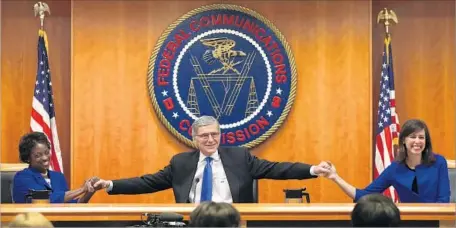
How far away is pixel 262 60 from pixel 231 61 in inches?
11.0

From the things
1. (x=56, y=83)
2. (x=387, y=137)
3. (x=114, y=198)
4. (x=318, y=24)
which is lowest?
(x=114, y=198)

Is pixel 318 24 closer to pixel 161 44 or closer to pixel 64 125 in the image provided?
pixel 161 44

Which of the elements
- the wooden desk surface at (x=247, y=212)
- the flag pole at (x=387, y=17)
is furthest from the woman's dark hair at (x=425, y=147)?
the flag pole at (x=387, y=17)

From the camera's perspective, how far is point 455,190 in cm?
615

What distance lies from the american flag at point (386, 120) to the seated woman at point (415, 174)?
1865 millimetres

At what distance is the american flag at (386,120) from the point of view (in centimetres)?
762

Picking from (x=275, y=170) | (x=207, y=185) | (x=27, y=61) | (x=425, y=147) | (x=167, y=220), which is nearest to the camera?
(x=167, y=220)

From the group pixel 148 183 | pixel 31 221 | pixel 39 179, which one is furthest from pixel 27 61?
pixel 31 221

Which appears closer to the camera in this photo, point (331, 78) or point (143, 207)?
point (143, 207)

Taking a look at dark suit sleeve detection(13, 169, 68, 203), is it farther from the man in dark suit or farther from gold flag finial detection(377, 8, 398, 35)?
gold flag finial detection(377, 8, 398, 35)

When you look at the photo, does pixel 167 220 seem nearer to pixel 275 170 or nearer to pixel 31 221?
pixel 31 221

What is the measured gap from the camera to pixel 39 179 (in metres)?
5.82

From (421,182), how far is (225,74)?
258 centimetres

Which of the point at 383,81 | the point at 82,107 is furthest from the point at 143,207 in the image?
the point at 383,81
